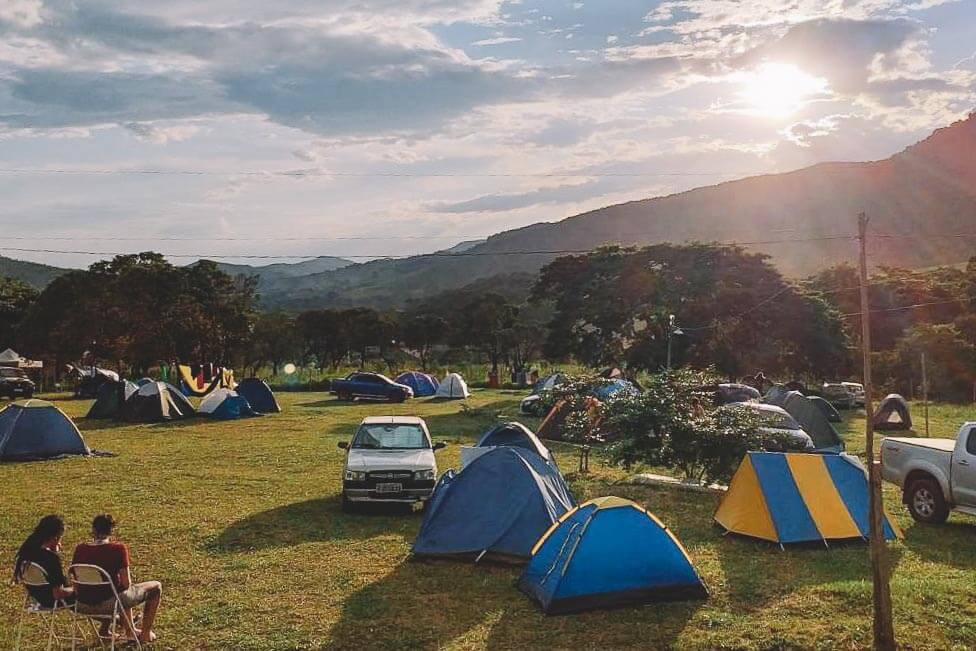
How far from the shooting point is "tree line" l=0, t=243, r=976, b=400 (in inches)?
1615

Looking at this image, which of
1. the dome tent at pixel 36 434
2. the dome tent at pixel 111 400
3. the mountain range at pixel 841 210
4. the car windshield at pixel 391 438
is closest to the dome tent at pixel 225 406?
the dome tent at pixel 111 400

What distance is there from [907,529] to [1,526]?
47.7 feet

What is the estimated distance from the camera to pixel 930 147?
161000 millimetres

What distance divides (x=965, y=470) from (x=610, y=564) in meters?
7.25

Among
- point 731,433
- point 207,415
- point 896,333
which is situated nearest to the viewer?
point 731,433

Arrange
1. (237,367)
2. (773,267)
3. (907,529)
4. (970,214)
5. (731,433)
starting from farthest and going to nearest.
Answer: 1. (970,214)
2. (237,367)
3. (773,267)
4. (731,433)
5. (907,529)

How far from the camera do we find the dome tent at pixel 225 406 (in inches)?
1294

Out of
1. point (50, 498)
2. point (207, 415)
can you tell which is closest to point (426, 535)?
point (50, 498)

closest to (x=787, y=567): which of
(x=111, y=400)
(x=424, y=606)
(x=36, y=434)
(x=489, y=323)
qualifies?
(x=424, y=606)

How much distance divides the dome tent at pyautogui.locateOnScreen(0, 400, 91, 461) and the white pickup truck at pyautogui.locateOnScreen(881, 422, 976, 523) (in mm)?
18836

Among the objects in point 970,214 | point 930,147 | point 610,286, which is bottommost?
point 610,286

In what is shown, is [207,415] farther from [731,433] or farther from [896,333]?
[896,333]

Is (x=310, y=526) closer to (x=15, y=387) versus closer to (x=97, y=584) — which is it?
(x=97, y=584)

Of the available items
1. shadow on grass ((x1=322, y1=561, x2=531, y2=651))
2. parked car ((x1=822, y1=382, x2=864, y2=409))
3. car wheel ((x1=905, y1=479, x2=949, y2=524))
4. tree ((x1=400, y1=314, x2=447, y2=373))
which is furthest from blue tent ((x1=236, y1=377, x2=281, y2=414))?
tree ((x1=400, y1=314, x2=447, y2=373))
